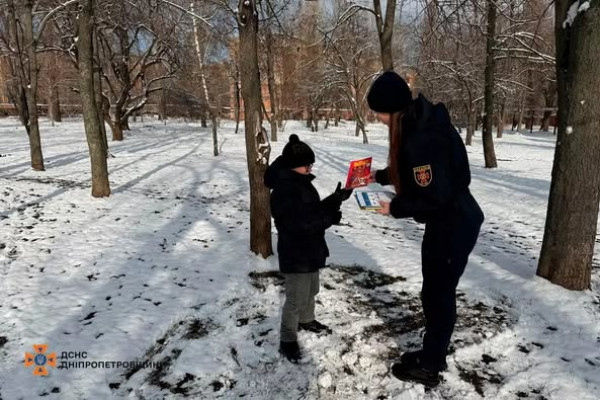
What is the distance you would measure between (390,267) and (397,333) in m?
1.48

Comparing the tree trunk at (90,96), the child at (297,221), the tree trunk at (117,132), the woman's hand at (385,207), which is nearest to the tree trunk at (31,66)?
the tree trunk at (90,96)

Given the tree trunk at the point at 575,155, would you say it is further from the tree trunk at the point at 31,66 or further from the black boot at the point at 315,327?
the tree trunk at the point at 31,66

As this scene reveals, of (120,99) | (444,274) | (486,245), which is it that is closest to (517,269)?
(486,245)

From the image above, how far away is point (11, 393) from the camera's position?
257 cm

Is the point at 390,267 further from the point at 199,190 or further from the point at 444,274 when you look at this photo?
the point at 199,190

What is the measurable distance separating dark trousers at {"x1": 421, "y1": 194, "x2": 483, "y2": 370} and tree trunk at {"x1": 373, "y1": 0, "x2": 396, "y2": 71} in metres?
8.90

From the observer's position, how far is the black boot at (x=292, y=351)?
2926mm

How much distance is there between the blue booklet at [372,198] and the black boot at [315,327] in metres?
1.37

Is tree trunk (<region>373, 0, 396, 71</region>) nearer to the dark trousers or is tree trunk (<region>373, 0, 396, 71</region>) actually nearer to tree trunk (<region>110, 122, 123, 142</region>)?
the dark trousers

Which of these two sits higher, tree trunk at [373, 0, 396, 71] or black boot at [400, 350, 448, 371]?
tree trunk at [373, 0, 396, 71]

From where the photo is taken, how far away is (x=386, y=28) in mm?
10234

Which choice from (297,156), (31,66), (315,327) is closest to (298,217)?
(297,156)

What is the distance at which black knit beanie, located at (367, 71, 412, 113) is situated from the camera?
2.21 meters

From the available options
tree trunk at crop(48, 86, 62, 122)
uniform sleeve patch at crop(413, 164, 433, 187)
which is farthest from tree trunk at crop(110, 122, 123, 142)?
uniform sleeve patch at crop(413, 164, 433, 187)
